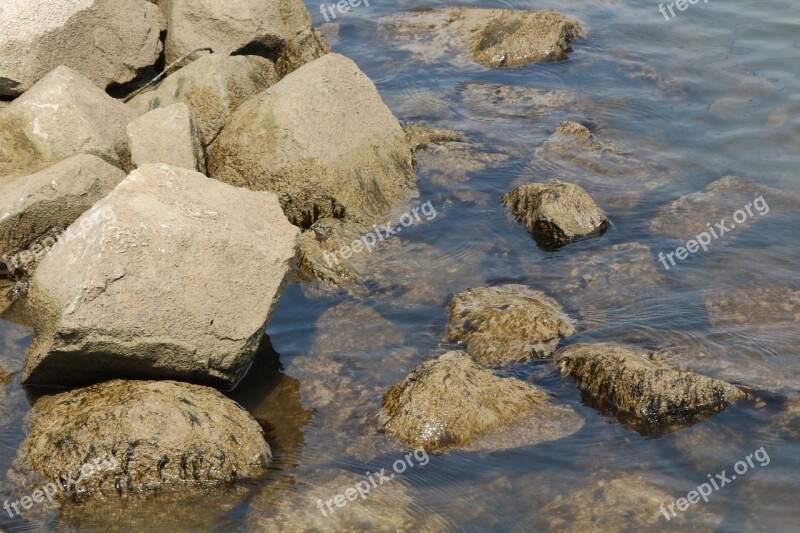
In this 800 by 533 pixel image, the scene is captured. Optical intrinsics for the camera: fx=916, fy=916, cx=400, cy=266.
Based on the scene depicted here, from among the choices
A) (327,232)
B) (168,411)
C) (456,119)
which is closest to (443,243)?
(327,232)

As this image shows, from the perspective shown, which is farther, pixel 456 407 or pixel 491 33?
pixel 491 33

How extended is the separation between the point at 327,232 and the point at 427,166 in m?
2.21

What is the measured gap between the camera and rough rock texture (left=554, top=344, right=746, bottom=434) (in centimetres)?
701

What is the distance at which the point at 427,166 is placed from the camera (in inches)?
429

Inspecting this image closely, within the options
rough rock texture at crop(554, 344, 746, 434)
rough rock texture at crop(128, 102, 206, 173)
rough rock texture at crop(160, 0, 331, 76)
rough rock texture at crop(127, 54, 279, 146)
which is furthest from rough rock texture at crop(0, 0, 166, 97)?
rough rock texture at crop(554, 344, 746, 434)

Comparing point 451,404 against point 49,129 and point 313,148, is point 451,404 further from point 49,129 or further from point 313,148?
point 49,129

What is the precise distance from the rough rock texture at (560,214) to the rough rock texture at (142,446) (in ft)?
13.9

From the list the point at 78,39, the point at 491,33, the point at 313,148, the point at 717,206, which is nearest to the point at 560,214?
the point at 717,206

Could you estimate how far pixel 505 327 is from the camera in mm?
7863

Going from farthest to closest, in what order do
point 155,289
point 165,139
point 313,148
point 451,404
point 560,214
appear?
1. point 560,214
2. point 313,148
3. point 165,139
4. point 451,404
5. point 155,289

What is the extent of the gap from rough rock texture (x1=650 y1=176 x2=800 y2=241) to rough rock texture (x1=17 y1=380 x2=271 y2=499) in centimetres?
546

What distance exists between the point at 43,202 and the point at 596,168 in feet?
20.5

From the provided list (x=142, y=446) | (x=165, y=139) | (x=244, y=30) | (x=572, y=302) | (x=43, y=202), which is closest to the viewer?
(x=142, y=446)

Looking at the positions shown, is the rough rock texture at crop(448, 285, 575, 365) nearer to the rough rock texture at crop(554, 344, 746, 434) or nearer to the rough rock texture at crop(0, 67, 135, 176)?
the rough rock texture at crop(554, 344, 746, 434)
